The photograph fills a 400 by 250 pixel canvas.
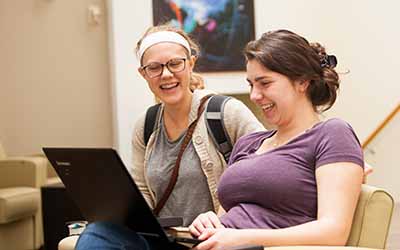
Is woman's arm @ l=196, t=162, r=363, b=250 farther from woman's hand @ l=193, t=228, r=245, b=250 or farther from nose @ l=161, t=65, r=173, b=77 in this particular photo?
nose @ l=161, t=65, r=173, b=77

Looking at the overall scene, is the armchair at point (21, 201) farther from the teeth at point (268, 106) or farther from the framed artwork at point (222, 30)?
the teeth at point (268, 106)

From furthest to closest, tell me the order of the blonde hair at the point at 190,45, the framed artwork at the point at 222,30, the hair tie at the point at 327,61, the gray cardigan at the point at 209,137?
1. the framed artwork at the point at 222,30
2. the blonde hair at the point at 190,45
3. the gray cardigan at the point at 209,137
4. the hair tie at the point at 327,61

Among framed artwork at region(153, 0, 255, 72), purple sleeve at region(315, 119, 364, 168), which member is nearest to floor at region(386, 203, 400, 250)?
framed artwork at region(153, 0, 255, 72)

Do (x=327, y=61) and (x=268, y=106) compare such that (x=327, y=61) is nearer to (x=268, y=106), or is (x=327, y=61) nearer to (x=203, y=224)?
(x=268, y=106)

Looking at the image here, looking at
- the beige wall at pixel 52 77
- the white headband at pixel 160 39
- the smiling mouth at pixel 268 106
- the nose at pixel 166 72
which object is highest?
the white headband at pixel 160 39

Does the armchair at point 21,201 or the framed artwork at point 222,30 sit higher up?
the framed artwork at point 222,30

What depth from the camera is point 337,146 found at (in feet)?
5.65

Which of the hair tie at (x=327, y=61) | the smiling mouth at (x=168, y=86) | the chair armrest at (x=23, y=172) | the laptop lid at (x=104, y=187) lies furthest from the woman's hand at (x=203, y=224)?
the chair armrest at (x=23, y=172)

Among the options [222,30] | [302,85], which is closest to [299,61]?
[302,85]

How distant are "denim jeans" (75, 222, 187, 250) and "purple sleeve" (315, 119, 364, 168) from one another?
0.44m

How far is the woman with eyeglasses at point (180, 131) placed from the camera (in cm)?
235

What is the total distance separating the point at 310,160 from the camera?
1.80 meters

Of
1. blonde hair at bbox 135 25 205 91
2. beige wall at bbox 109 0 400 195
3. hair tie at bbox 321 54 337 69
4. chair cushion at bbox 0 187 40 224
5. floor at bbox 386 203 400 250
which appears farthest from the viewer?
beige wall at bbox 109 0 400 195

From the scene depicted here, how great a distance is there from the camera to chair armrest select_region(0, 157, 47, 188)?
4691 mm
